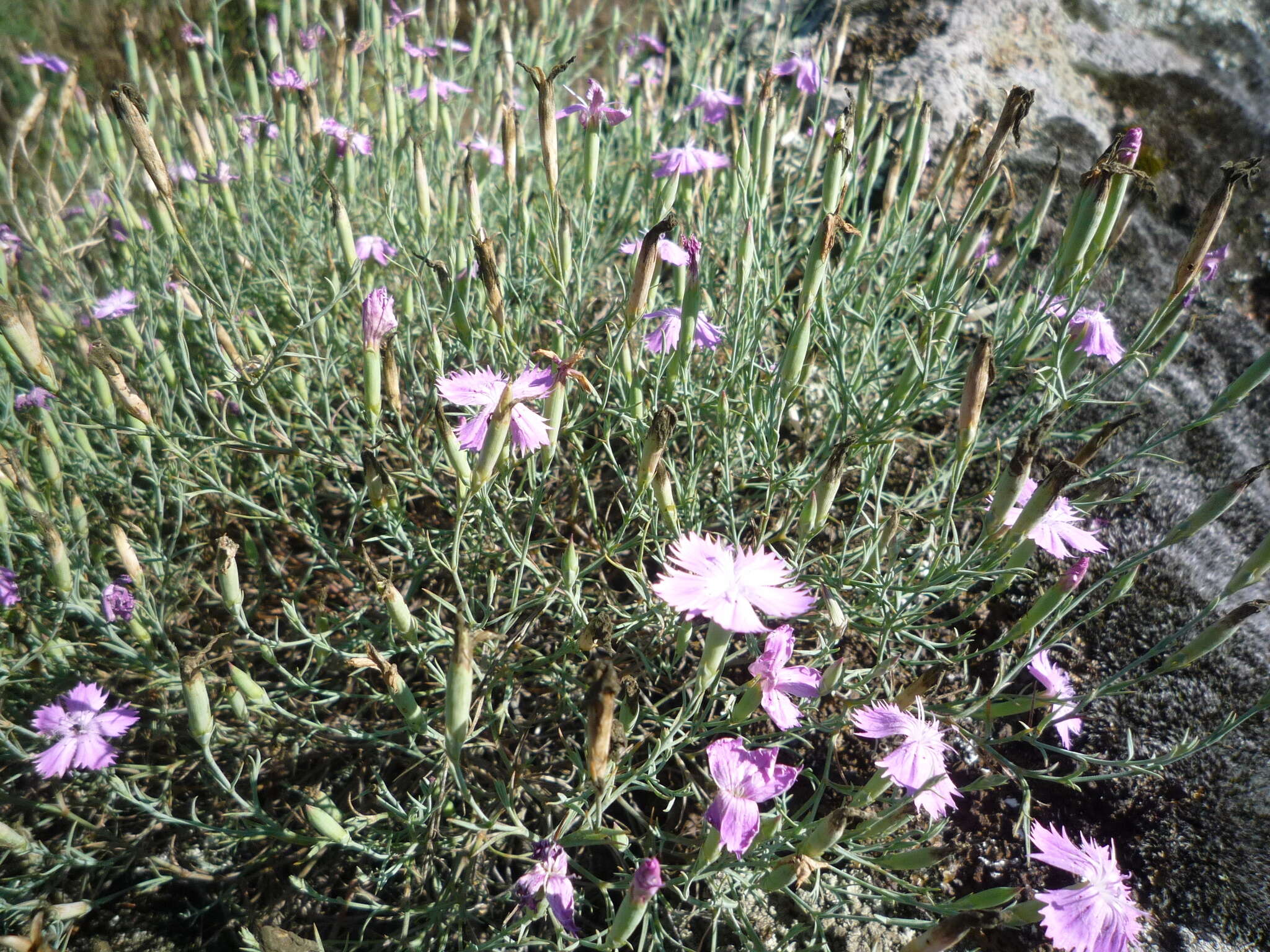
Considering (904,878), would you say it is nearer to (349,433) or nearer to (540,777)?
(540,777)

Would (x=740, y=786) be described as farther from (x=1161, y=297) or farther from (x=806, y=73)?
(x=1161, y=297)

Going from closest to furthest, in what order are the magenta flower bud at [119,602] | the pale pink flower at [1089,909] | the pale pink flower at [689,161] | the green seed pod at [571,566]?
the pale pink flower at [1089,909] → the green seed pod at [571,566] → the magenta flower bud at [119,602] → the pale pink flower at [689,161]

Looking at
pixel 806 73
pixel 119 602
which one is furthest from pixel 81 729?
pixel 806 73

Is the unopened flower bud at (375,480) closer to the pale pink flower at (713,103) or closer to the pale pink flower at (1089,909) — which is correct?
the pale pink flower at (1089,909)

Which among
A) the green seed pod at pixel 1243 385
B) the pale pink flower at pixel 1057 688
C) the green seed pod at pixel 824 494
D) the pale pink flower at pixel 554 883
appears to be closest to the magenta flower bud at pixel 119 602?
the pale pink flower at pixel 554 883

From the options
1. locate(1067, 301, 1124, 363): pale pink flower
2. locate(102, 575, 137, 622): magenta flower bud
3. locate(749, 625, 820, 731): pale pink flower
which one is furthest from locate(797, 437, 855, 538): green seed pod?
locate(102, 575, 137, 622): magenta flower bud
